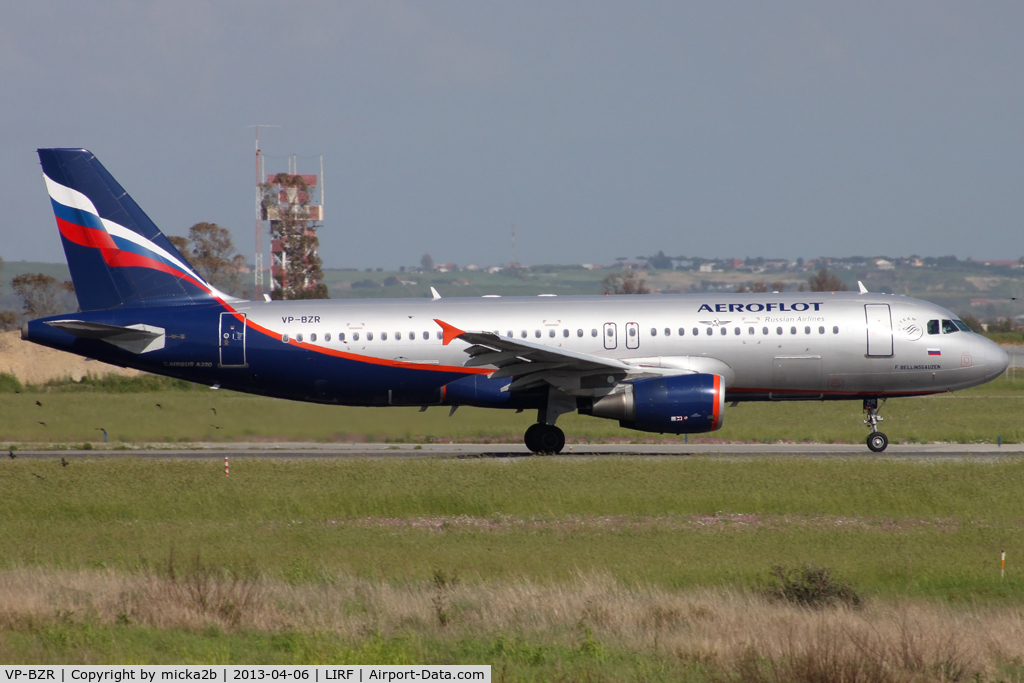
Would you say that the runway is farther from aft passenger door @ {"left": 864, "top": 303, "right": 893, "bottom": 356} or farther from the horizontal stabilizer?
the horizontal stabilizer

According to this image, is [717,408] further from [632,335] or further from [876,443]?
[876,443]

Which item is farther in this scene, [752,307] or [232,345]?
[752,307]

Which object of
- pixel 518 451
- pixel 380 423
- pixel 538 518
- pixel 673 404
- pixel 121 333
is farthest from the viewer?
pixel 518 451

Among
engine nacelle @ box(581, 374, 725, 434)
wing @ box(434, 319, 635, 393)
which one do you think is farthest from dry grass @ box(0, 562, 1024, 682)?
wing @ box(434, 319, 635, 393)

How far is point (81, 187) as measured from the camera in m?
27.8

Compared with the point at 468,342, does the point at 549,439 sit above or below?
below

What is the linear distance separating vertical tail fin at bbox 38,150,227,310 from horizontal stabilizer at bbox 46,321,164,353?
1108 millimetres

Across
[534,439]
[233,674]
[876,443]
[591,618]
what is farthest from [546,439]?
[233,674]

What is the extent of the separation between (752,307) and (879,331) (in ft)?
10.7

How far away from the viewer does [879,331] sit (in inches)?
1059

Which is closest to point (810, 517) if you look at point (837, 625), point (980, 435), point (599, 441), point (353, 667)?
point (837, 625)

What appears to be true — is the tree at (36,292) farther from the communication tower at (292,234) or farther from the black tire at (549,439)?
the black tire at (549,439)

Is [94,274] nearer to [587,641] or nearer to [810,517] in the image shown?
[810,517]

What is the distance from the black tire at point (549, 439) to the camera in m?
26.8
